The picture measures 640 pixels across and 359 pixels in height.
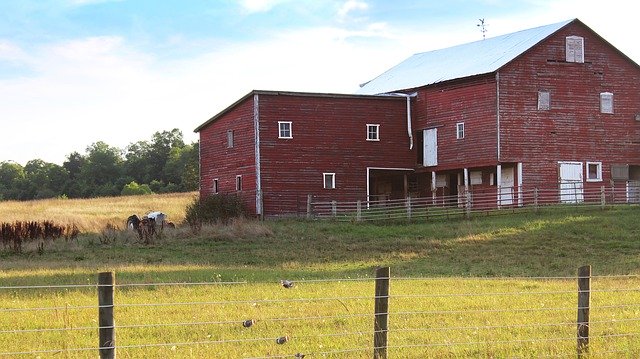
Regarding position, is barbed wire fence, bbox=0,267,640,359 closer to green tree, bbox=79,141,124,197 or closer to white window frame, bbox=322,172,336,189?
white window frame, bbox=322,172,336,189

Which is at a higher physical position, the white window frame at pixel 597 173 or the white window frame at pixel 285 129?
the white window frame at pixel 285 129

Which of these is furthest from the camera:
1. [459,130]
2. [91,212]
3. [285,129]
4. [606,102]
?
[91,212]

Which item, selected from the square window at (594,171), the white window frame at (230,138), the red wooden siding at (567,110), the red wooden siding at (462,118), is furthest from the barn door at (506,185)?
the white window frame at (230,138)

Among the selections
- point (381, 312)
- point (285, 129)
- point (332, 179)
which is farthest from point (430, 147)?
point (381, 312)

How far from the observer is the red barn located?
1853 inches

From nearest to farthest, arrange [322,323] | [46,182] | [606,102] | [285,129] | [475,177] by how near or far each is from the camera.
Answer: [322,323], [285,129], [475,177], [606,102], [46,182]

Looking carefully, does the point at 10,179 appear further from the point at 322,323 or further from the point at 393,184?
the point at 322,323

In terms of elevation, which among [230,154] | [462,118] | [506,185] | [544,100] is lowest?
[506,185]

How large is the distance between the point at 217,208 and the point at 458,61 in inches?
587

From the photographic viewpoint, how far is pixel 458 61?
172 ft

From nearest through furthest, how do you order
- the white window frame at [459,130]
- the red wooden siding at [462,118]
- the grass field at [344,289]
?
1. the grass field at [344,289]
2. the red wooden siding at [462,118]
3. the white window frame at [459,130]

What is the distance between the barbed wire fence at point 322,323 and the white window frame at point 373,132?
27745mm

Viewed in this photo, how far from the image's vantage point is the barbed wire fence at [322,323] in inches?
506

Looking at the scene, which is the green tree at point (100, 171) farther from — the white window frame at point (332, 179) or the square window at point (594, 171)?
the square window at point (594, 171)
